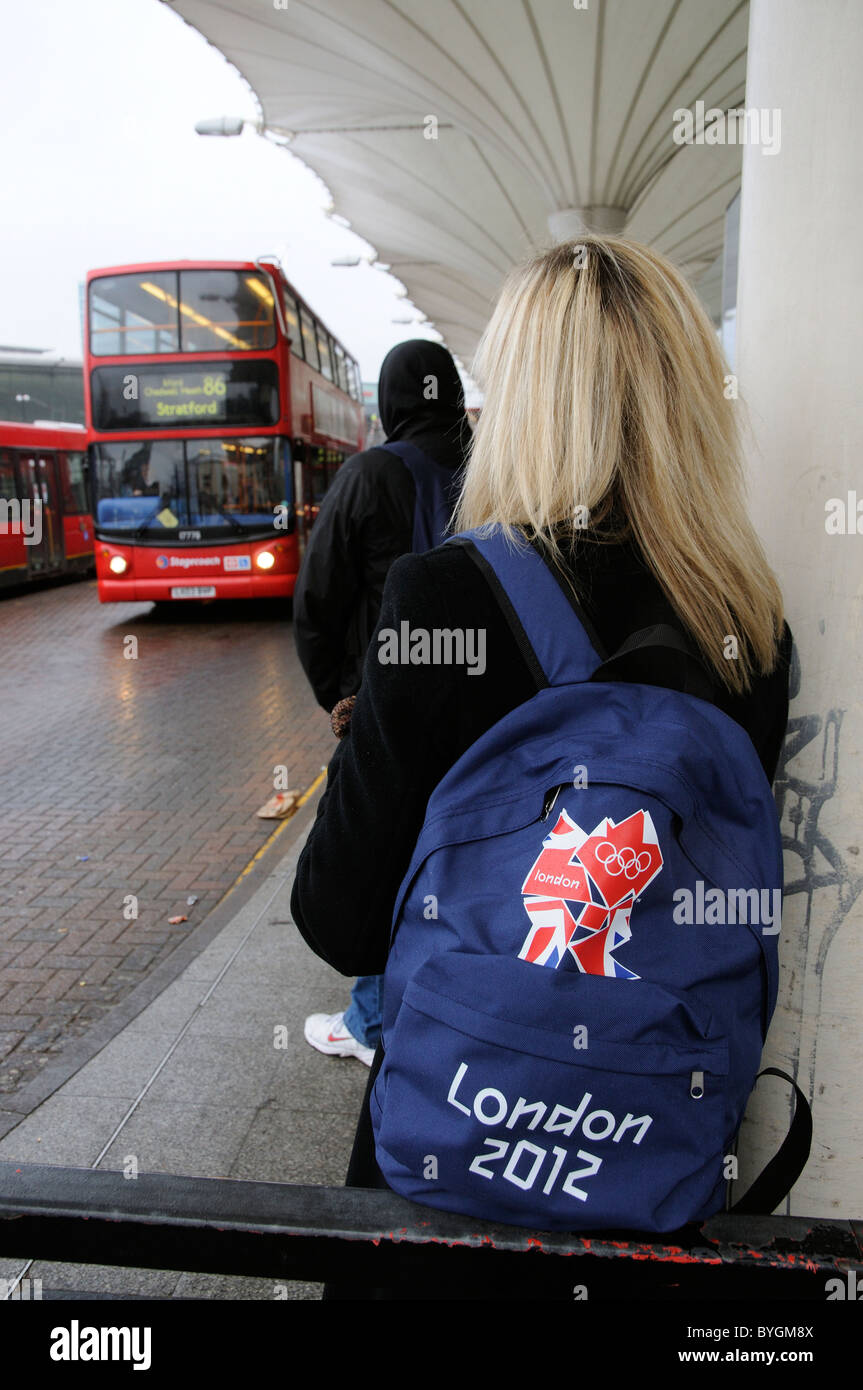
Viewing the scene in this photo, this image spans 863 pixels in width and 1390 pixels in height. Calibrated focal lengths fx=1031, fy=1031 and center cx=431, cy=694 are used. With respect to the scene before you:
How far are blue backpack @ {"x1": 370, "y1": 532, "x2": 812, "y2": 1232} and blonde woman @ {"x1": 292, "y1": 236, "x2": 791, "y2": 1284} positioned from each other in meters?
0.05

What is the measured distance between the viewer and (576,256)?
1.34 metres

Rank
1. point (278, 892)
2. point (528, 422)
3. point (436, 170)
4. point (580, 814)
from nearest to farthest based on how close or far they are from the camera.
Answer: point (580, 814) < point (528, 422) < point (278, 892) < point (436, 170)

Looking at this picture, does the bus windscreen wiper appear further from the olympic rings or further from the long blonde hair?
the olympic rings

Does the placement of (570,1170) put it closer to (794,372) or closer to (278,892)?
(794,372)

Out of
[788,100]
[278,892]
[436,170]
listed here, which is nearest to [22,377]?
[436,170]

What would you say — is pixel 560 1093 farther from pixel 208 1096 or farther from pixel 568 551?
pixel 208 1096

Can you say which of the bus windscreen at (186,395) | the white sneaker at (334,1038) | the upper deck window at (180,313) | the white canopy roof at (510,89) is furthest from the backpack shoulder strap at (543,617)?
the upper deck window at (180,313)

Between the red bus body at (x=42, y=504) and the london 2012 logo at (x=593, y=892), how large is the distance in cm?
1785

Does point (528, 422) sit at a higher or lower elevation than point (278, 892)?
higher

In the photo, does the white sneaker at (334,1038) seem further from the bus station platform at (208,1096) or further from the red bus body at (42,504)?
the red bus body at (42,504)

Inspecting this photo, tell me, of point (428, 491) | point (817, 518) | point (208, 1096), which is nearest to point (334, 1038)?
point (208, 1096)

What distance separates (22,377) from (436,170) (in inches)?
594

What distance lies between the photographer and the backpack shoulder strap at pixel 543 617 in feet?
3.84

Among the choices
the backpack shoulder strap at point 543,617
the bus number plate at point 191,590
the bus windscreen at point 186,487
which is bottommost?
the bus number plate at point 191,590
